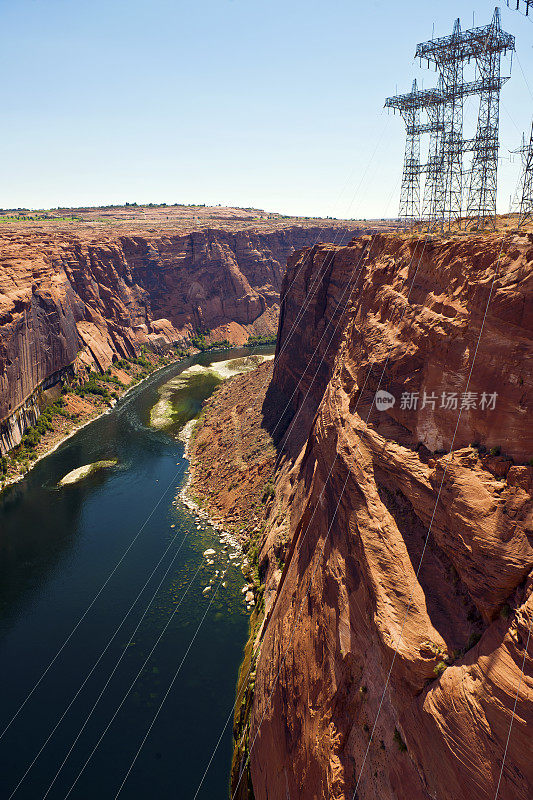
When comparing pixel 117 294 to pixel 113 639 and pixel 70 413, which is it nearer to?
pixel 70 413

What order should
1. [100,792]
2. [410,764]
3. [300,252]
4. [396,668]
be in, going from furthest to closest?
[300,252]
[100,792]
[396,668]
[410,764]

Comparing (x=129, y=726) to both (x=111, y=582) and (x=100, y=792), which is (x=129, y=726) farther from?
(x=111, y=582)

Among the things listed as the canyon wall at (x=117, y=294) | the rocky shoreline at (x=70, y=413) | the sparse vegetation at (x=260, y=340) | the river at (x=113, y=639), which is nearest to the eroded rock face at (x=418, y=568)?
the river at (x=113, y=639)

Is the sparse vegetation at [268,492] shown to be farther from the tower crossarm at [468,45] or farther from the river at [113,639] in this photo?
the tower crossarm at [468,45]

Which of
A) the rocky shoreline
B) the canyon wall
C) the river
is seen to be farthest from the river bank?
the river

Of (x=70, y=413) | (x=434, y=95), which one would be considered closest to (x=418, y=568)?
(x=434, y=95)

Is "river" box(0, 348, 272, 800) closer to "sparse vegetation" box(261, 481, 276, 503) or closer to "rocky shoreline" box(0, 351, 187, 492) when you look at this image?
"rocky shoreline" box(0, 351, 187, 492)

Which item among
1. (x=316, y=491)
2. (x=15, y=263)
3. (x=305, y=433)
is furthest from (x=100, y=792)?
(x=15, y=263)
